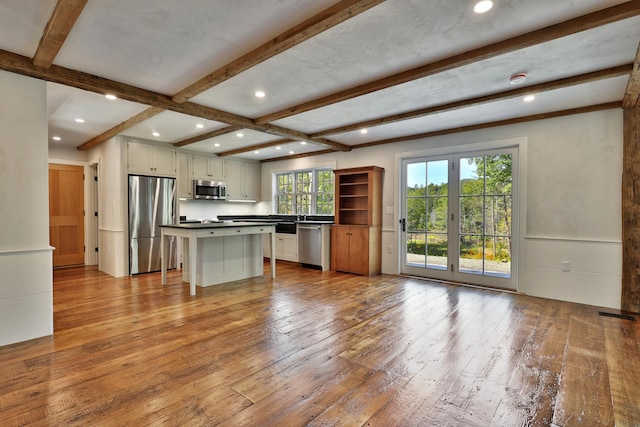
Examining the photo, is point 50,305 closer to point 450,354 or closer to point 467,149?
point 450,354

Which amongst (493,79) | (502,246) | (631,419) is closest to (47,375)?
(631,419)

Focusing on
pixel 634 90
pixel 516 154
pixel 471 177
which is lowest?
pixel 471 177

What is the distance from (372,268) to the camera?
5578 millimetres

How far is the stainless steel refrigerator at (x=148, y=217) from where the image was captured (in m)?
5.43

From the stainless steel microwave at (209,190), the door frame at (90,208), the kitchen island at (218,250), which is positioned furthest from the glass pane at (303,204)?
the door frame at (90,208)

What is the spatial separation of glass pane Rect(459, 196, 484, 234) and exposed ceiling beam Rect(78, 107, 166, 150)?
14.6 ft

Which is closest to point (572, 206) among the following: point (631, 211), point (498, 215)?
point (631, 211)

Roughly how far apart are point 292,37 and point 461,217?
385cm

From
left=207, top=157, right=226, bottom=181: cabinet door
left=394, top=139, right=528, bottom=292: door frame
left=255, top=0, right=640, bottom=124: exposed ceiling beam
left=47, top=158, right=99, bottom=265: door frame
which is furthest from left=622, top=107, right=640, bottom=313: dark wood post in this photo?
left=47, top=158, right=99, bottom=265: door frame

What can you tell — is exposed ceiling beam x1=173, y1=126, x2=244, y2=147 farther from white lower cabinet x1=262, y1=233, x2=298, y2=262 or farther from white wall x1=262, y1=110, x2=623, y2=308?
white wall x1=262, y1=110, x2=623, y2=308

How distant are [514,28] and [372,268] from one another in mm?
4117

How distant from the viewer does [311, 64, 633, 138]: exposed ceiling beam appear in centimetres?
280

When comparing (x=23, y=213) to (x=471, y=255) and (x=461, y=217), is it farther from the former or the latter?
(x=471, y=255)

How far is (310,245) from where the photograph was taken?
630 centimetres
